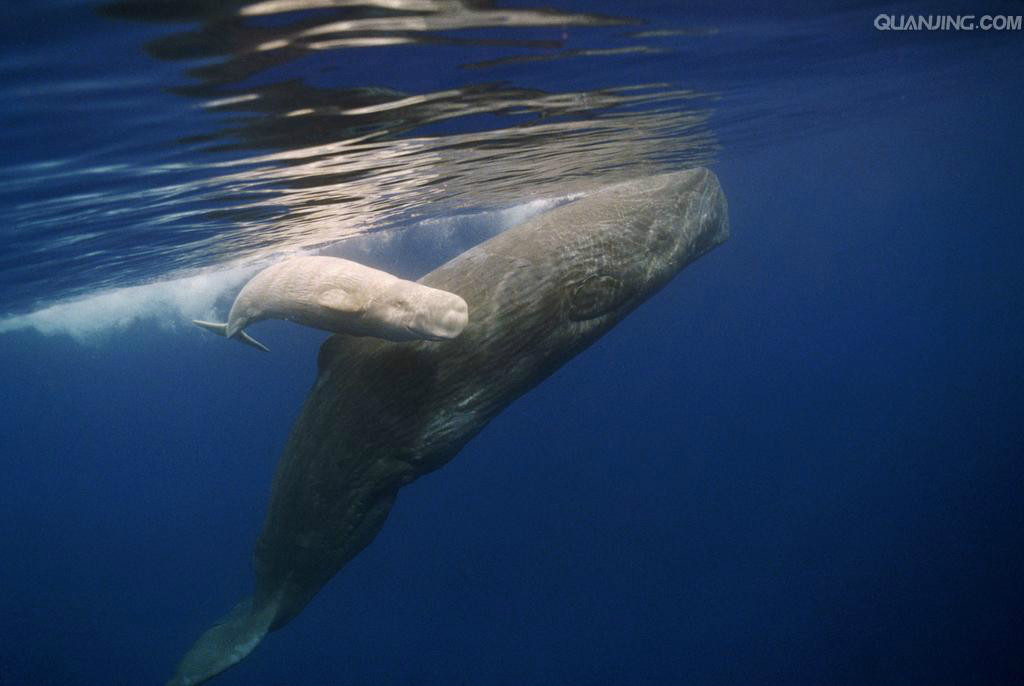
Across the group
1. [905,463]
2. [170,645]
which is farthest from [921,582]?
[170,645]

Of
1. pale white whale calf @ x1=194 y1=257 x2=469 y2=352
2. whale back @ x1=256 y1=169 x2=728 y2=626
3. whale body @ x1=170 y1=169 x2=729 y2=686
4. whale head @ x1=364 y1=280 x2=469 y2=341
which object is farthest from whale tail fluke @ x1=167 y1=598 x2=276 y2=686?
whale head @ x1=364 y1=280 x2=469 y2=341

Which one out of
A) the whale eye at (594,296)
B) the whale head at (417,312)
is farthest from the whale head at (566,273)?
the whale head at (417,312)

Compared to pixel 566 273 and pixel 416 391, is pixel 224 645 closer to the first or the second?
pixel 416 391

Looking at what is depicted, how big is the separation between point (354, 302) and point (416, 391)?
1084 mm

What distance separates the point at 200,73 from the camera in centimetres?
606

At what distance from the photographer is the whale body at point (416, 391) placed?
5.43 meters

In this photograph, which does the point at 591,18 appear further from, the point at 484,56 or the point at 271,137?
the point at 271,137

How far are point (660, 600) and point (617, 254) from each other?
30051 mm

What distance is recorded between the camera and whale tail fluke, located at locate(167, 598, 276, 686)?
582 centimetres

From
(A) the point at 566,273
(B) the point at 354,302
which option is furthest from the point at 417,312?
(A) the point at 566,273

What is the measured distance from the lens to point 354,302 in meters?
4.72

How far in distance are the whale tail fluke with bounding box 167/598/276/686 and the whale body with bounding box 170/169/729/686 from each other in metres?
0.02

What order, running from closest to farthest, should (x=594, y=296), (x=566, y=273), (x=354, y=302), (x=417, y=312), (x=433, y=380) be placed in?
(x=417, y=312)
(x=354, y=302)
(x=433, y=380)
(x=566, y=273)
(x=594, y=296)

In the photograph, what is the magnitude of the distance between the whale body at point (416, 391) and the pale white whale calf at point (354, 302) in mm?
693
